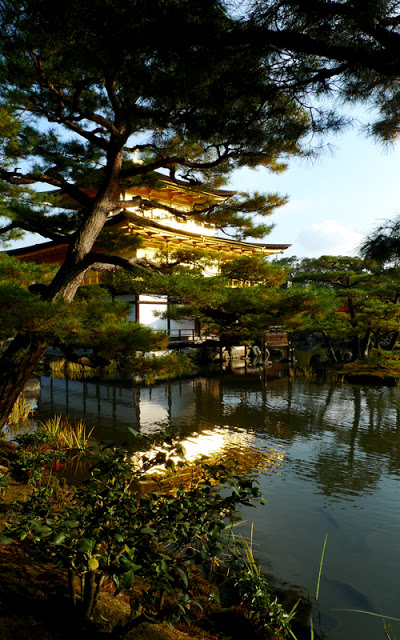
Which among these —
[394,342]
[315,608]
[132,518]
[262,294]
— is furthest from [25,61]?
[394,342]

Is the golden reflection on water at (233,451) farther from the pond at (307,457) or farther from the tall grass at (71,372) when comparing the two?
the tall grass at (71,372)

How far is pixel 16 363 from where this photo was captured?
4742 mm

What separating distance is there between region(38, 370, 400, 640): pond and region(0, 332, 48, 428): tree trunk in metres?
2.56

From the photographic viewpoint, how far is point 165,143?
566cm

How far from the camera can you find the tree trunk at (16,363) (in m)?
4.72

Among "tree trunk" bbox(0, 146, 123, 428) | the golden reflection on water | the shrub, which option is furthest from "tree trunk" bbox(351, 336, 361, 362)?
the shrub

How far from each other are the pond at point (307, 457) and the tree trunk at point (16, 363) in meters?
2.56

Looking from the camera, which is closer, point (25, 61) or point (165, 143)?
point (25, 61)

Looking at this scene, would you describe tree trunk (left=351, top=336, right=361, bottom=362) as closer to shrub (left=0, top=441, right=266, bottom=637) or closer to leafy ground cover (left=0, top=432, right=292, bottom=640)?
leafy ground cover (left=0, top=432, right=292, bottom=640)

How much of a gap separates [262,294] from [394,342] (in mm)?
12321

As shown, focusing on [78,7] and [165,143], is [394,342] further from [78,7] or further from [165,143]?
[78,7]

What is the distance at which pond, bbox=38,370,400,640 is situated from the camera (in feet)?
11.6

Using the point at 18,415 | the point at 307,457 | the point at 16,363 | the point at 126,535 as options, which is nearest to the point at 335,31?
the point at 126,535

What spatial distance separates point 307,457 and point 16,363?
517cm
